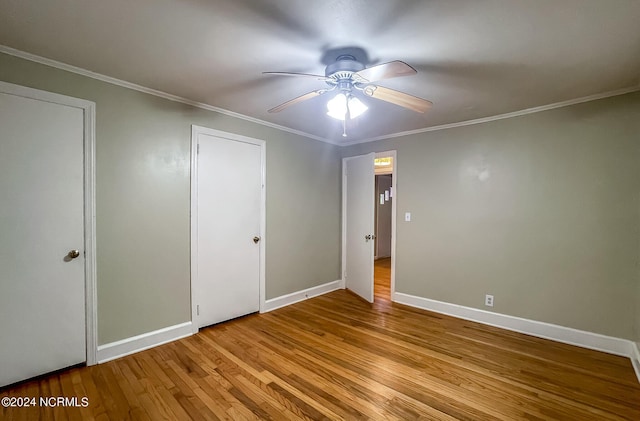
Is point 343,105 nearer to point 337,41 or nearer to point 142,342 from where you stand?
point 337,41

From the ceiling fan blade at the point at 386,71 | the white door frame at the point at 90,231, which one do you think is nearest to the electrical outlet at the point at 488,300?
the ceiling fan blade at the point at 386,71

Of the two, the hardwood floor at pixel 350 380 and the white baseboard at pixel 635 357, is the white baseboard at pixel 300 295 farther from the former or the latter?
the white baseboard at pixel 635 357

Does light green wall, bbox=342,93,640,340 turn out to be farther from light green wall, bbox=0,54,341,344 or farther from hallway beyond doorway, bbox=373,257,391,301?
light green wall, bbox=0,54,341,344

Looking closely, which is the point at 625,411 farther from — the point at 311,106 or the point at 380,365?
the point at 311,106

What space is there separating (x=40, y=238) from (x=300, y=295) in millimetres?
2777

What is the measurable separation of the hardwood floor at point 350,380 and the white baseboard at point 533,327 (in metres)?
0.12

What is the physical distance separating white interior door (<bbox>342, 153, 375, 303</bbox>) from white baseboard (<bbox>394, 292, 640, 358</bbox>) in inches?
26.2

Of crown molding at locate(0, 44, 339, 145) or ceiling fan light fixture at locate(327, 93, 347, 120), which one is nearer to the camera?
crown molding at locate(0, 44, 339, 145)

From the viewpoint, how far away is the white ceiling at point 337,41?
148cm

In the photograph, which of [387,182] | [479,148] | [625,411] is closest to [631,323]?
[625,411]

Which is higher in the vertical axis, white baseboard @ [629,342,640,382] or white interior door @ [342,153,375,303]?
white interior door @ [342,153,375,303]

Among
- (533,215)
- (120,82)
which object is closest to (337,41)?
(120,82)

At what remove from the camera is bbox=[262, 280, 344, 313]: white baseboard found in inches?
142

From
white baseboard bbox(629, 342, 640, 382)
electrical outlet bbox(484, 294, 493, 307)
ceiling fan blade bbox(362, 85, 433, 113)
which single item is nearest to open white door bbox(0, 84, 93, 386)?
ceiling fan blade bbox(362, 85, 433, 113)
